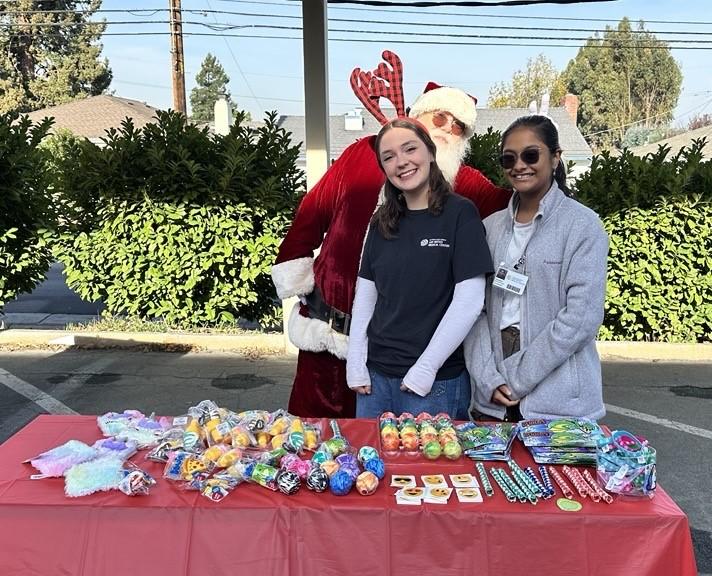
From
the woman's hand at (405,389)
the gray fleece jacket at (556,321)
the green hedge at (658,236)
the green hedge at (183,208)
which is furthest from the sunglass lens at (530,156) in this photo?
the green hedge at (658,236)

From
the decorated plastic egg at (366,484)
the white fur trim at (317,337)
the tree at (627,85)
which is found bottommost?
the decorated plastic egg at (366,484)

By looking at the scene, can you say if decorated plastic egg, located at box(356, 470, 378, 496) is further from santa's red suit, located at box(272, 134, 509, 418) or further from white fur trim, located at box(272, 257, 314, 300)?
white fur trim, located at box(272, 257, 314, 300)

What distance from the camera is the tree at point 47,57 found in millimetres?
34000

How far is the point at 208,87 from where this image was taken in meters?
67.9

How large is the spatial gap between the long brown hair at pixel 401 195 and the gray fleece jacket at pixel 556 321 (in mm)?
268

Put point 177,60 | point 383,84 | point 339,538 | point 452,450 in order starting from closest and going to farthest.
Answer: point 339,538
point 452,450
point 383,84
point 177,60

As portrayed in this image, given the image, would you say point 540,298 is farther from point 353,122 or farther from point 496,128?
point 353,122

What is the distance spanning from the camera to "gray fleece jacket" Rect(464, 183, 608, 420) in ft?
6.20

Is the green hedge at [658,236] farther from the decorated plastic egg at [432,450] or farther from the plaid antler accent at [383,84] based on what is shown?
the decorated plastic egg at [432,450]

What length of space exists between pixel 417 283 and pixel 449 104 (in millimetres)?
821

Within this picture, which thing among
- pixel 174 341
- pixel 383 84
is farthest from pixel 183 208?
pixel 383 84

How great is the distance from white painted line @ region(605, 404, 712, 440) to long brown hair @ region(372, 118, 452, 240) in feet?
10.6

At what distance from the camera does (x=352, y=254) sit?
2.53 metres

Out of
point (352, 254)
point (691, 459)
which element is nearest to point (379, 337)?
point (352, 254)
